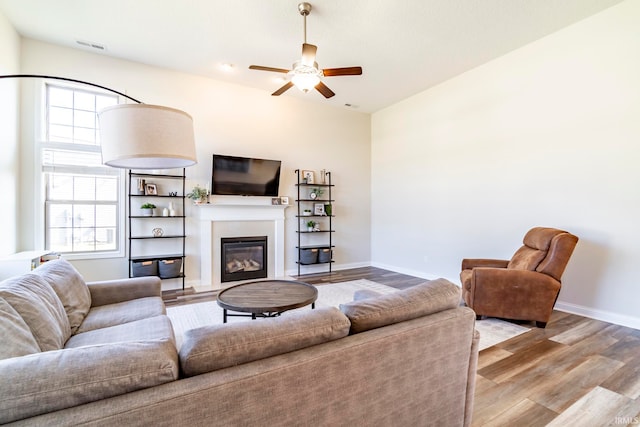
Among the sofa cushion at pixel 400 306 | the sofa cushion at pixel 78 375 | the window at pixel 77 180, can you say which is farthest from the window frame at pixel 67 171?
the sofa cushion at pixel 400 306

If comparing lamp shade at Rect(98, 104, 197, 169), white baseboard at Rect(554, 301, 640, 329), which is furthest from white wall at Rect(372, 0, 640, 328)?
lamp shade at Rect(98, 104, 197, 169)

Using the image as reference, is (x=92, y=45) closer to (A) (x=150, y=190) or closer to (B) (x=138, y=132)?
(A) (x=150, y=190)

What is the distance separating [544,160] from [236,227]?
4677 mm

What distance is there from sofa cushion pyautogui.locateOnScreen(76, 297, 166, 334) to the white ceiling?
304 cm

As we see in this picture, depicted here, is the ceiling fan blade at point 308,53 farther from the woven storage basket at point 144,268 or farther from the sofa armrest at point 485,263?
the woven storage basket at point 144,268

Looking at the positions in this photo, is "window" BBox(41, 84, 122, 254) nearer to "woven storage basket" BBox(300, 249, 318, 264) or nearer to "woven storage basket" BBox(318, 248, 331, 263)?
"woven storage basket" BBox(300, 249, 318, 264)

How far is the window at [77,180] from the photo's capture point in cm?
410

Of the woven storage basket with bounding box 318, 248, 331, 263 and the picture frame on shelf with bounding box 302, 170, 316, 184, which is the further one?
the picture frame on shelf with bounding box 302, 170, 316, 184

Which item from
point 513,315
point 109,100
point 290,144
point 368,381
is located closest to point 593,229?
point 513,315

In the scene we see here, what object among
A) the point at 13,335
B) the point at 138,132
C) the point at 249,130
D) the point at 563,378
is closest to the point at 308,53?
the point at 138,132

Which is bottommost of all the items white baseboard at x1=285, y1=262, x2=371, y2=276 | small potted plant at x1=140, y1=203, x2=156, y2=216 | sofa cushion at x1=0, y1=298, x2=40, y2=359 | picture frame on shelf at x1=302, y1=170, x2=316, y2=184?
white baseboard at x1=285, y1=262, x2=371, y2=276

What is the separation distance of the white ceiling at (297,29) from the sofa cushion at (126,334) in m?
3.17

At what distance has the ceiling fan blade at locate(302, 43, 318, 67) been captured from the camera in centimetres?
290

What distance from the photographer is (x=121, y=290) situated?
2.57 meters
